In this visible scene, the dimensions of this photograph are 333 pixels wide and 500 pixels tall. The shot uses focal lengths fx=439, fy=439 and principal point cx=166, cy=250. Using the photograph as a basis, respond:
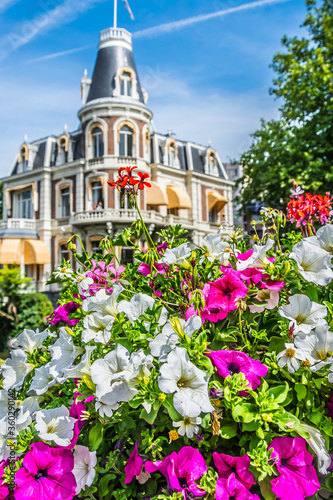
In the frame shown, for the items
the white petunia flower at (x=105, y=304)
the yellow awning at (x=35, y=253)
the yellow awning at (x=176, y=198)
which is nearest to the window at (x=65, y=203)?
the yellow awning at (x=35, y=253)

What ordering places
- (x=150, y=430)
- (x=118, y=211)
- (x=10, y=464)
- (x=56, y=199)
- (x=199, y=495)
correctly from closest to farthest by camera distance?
(x=199, y=495), (x=150, y=430), (x=10, y=464), (x=118, y=211), (x=56, y=199)

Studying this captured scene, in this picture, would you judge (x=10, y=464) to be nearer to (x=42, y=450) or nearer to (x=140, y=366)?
(x=42, y=450)

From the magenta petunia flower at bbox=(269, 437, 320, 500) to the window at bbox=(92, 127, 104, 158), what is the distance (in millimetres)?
23857

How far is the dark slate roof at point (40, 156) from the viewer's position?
27.5 meters

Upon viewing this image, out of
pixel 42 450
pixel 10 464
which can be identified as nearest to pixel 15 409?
pixel 10 464

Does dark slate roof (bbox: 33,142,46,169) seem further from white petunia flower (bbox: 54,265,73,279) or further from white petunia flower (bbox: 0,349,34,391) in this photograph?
white petunia flower (bbox: 0,349,34,391)

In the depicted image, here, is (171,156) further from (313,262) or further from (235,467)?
(235,467)

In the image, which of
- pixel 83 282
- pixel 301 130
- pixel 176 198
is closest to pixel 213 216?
pixel 176 198

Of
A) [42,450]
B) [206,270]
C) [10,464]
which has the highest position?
[206,270]

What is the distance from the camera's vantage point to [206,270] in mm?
1897

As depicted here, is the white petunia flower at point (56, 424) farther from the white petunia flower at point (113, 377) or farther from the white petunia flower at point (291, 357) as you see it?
the white petunia flower at point (291, 357)

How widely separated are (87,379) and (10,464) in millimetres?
601

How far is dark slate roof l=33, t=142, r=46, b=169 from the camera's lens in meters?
27.5

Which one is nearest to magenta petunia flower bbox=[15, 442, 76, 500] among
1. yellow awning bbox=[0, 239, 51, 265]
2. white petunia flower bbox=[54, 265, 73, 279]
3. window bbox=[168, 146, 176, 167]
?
white petunia flower bbox=[54, 265, 73, 279]
